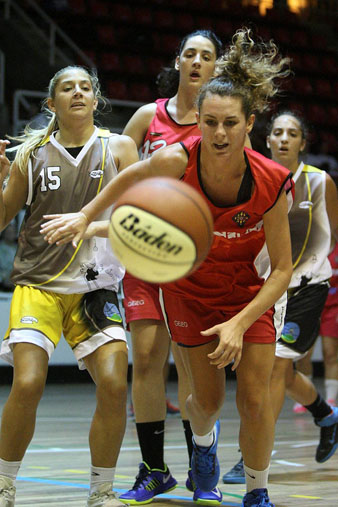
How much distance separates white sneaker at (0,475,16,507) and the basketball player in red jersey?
0.66 metres

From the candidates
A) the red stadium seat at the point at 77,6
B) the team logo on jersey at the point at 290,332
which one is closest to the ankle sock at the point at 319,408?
the team logo on jersey at the point at 290,332

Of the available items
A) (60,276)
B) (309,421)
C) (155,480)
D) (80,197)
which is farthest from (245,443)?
(309,421)

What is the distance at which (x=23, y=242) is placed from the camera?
11.2ft

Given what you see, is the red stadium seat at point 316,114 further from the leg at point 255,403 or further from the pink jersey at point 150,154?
the leg at point 255,403

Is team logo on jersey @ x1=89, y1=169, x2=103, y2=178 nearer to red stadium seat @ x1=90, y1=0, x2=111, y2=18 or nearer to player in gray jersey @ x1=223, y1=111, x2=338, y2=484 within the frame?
player in gray jersey @ x1=223, y1=111, x2=338, y2=484

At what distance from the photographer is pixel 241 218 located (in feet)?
9.61

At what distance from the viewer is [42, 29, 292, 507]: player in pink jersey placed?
2848 millimetres

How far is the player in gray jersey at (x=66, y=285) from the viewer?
3.01 m

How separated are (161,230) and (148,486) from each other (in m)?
1.56

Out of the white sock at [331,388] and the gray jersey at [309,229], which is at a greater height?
the gray jersey at [309,229]

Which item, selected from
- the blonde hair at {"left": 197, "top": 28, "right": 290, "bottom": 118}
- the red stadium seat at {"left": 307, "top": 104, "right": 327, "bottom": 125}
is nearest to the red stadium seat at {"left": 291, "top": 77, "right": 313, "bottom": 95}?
the red stadium seat at {"left": 307, "top": 104, "right": 327, "bottom": 125}

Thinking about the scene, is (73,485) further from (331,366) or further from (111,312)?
(331,366)

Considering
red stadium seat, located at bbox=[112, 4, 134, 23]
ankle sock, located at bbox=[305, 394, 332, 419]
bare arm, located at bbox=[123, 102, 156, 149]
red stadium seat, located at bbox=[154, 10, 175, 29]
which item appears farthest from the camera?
red stadium seat, located at bbox=[154, 10, 175, 29]

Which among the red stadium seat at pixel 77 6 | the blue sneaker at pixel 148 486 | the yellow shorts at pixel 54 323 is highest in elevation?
the red stadium seat at pixel 77 6
